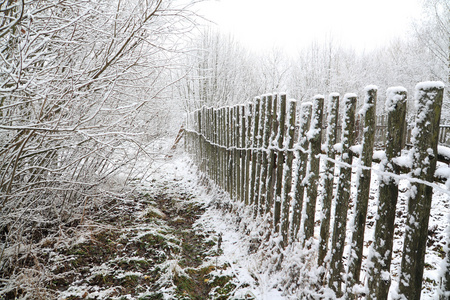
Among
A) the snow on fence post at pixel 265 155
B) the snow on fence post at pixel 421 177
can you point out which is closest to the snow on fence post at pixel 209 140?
the snow on fence post at pixel 265 155

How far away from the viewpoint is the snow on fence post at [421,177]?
4.00ft

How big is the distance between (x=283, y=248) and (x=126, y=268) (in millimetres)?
1729

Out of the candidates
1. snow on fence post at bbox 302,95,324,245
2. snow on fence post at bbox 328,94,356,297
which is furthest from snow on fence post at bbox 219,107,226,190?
snow on fence post at bbox 328,94,356,297

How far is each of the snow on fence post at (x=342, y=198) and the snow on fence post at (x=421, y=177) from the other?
493 mm

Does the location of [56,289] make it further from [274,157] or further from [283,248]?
[274,157]

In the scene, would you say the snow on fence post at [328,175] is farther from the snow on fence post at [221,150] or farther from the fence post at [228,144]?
the snow on fence post at [221,150]

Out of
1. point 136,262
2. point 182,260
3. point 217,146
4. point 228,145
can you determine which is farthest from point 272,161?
point 217,146

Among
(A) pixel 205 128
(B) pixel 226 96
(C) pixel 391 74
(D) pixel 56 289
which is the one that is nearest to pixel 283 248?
(D) pixel 56 289

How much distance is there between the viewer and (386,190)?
1.45 m

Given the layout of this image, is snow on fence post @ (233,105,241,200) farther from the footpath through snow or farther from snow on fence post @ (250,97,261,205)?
snow on fence post @ (250,97,261,205)

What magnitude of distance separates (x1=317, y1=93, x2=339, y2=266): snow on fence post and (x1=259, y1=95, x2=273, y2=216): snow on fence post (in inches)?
43.2

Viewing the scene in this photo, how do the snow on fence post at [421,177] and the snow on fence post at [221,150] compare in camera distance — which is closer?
the snow on fence post at [421,177]

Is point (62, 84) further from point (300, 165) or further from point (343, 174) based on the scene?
point (343, 174)

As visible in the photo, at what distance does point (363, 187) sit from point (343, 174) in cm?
18
